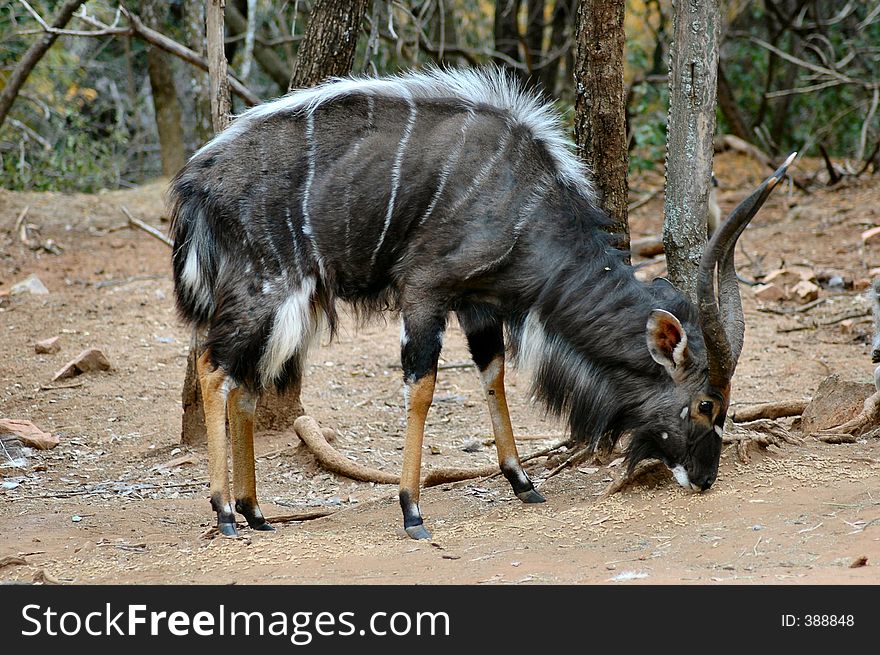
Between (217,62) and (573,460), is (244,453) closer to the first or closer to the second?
(573,460)

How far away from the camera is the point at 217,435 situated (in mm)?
5195

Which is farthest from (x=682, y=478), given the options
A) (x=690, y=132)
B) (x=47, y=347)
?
(x=47, y=347)

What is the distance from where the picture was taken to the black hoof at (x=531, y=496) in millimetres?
5520

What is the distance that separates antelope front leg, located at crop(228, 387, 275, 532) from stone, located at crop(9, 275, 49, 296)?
553cm

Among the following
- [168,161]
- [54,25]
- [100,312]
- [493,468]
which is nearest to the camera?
[493,468]

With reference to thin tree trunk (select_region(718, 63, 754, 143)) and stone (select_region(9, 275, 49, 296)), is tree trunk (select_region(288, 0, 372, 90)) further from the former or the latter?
thin tree trunk (select_region(718, 63, 754, 143))

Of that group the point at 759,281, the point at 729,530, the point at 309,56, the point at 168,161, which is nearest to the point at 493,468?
the point at 729,530

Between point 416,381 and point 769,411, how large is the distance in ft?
7.30

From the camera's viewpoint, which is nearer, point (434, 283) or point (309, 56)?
point (434, 283)

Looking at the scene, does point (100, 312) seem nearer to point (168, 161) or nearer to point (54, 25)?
point (54, 25)

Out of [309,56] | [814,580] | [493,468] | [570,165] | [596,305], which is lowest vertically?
[493,468]

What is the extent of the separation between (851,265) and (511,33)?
608 cm

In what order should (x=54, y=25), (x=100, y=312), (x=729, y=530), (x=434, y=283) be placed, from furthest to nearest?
(x=100, y=312) < (x=54, y=25) < (x=434, y=283) < (x=729, y=530)

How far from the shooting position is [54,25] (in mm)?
8711
